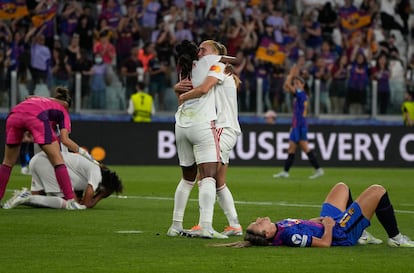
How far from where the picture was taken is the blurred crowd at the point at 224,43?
30.2 meters

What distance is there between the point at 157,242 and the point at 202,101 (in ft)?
5.60

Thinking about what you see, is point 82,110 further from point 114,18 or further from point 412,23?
point 412,23

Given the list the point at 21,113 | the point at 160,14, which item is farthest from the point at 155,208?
the point at 160,14

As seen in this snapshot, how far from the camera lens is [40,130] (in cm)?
1595

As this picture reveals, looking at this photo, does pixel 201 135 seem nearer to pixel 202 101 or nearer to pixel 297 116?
pixel 202 101

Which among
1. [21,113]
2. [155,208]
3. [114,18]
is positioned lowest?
[155,208]

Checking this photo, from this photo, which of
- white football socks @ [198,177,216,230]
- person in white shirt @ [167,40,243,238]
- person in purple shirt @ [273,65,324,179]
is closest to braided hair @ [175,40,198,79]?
person in white shirt @ [167,40,243,238]

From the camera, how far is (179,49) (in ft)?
41.1

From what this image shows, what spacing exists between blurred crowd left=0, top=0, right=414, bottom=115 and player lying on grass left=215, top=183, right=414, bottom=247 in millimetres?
18473

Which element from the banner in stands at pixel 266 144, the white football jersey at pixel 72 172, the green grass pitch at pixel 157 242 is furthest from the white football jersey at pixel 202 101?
the banner in stands at pixel 266 144

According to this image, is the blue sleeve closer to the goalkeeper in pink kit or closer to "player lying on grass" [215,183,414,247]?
"player lying on grass" [215,183,414,247]

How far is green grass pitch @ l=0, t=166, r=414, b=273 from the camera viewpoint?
32.6 ft

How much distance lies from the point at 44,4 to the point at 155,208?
49.6 ft

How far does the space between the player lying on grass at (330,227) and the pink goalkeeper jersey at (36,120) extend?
5.31 m
